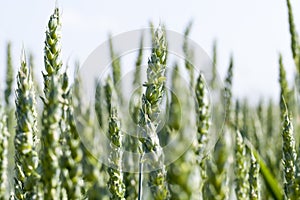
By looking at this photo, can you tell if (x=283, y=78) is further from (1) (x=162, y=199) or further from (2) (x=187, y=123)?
(2) (x=187, y=123)

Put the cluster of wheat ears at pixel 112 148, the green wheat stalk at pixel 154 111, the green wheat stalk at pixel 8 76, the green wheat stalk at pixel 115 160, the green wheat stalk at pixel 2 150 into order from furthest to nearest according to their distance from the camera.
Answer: the green wheat stalk at pixel 8 76
the green wheat stalk at pixel 2 150
the green wheat stalk at pixel 115 160
the green wheat stalk at pixel 154 111
the cluster of wheat ears at pixel 112 148

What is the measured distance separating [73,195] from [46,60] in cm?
30

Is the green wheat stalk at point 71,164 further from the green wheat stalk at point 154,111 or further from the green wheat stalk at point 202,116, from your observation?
the green wheat stalk at point 202,116

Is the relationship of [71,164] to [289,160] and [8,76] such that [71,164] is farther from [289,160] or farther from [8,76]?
[8,76]

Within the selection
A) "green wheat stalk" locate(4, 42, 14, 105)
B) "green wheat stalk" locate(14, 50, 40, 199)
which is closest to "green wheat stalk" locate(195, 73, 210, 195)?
"green wheat stalk" locate(14, 50, 40, 199)

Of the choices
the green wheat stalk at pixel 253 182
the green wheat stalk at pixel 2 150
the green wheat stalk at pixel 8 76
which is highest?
the green wheat stalk at pixel 8 76

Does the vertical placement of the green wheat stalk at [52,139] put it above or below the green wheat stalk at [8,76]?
below

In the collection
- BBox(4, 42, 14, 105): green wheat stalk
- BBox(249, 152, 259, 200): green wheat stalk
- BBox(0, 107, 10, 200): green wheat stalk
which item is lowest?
BBox(249, 152, 259, 200): green wheat stalk

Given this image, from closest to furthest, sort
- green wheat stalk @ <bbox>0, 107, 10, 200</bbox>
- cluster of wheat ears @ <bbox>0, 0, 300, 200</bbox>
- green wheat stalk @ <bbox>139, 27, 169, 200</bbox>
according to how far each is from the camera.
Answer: cluster of wheat ears @ <bbox>0, 0, 300, 200</bbox> < green wheat stalk @ <bbox>139, 27, 169, 200</bbox> < green wheat stalk @ <bbox>0, 107, 10, 200</bbox>

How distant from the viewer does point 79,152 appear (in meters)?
0.62

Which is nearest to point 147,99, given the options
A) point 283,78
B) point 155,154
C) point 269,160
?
point 155,154

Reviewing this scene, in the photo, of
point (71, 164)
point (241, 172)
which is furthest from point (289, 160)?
point (71, 164)

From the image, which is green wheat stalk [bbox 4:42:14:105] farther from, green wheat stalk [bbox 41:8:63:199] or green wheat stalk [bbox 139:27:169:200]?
green wheat stalk [bbox 41:8:63:199]

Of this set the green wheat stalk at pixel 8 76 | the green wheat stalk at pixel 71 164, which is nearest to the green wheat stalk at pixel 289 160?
the green wheat stalk at pixel 71 164
